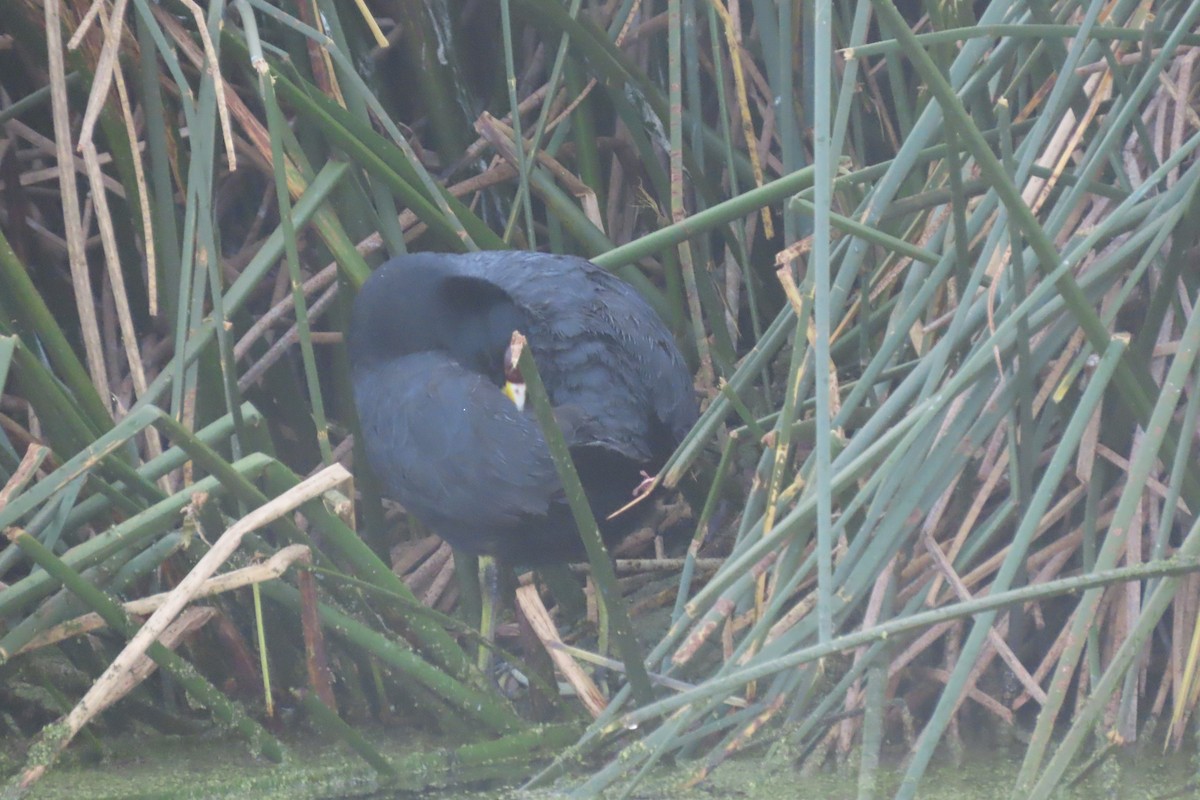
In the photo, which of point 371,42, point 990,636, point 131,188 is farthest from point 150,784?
point 371,42

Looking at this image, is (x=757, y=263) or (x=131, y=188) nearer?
(x=131, y=188)

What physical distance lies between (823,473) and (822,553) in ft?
0.15

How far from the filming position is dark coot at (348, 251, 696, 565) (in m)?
1.42

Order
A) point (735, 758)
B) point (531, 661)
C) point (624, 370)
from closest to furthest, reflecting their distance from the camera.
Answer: point (735, 758) → point (531, 661) → point (624, 370)

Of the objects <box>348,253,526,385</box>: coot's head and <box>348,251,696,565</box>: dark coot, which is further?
<box>348,253,526,385</box>: coot's head

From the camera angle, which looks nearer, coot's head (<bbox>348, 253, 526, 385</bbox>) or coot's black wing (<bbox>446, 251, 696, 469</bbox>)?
coot's black wing (<bbox>446, 251, 696, 469</bbox>)

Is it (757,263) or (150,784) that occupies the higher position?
(757,263)

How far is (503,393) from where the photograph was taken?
4.91 feet

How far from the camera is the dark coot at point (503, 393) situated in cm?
142

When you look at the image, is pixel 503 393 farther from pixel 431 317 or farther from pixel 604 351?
pixel 431 317

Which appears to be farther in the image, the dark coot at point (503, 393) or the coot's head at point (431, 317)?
the coot's head at point (431, 317)

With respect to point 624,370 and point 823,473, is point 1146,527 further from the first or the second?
point 823,473

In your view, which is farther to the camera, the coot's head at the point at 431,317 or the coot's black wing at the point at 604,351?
the coot's head at the point at 431,317

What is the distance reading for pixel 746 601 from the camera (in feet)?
4.10
